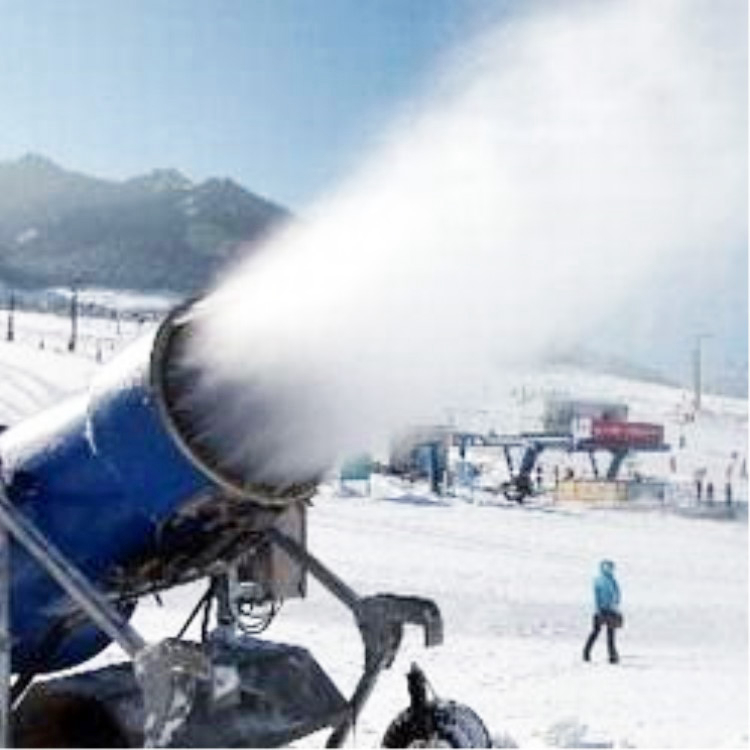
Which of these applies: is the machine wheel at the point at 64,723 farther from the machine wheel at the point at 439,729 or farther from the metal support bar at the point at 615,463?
the metal support bar at the point at 615,463

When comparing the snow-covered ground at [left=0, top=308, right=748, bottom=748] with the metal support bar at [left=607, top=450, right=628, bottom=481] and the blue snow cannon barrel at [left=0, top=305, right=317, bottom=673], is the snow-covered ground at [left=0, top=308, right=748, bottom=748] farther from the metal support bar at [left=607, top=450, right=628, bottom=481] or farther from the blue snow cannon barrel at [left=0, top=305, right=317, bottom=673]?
the metal support bar at [left=607, top=450, right=628, bottom=481]

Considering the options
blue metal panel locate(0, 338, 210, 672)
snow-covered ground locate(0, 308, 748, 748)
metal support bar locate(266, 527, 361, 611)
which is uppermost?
blue metal panel locate(0, 338, 210, 672)

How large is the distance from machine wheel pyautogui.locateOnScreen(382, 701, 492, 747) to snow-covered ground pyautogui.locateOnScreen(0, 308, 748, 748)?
131 cm

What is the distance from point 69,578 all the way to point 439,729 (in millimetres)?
2725

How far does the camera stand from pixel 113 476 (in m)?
7.70

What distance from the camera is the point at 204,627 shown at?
977cm

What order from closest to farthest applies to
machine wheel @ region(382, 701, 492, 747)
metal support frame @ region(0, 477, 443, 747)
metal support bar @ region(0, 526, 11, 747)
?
1. metal support frame @ region(0, 477, 443, 747)
2. metal support bar @ region(0, 526, 11, 747)
3. machine wheel @ region(382, 701, 492, 747)

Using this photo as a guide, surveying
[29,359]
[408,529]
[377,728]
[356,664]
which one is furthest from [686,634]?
[29,359]

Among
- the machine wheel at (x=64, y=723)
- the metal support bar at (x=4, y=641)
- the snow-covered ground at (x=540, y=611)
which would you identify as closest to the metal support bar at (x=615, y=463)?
the snow-covered ground at (x=540, y=611)

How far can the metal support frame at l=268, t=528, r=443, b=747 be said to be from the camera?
9.14m

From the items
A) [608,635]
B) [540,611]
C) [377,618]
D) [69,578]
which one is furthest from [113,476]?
[540,611]

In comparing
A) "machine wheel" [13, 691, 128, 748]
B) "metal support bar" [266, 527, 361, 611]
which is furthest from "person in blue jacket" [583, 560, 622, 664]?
"machine wheel" [13, 691, 128, 748]

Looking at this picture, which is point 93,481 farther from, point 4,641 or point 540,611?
point 540,611

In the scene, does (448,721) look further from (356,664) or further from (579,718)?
(356,664)
